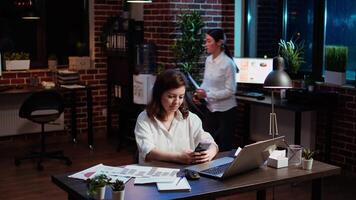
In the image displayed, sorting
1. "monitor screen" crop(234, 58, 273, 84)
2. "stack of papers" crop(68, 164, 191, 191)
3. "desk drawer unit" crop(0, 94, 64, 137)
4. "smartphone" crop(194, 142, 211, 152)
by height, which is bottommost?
→ "desk drawer unit" crop(0, 94, 64, 137)

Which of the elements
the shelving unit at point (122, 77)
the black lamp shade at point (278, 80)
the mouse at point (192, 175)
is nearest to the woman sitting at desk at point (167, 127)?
the mouse at point (192, 175)

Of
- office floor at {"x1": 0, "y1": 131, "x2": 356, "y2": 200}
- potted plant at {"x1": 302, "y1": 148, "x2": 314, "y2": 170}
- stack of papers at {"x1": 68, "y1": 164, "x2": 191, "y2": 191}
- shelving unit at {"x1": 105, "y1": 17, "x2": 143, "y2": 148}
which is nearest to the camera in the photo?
stack of papers at {"x1": 68, "y1": 164, "x2": 191, "y2": 191}

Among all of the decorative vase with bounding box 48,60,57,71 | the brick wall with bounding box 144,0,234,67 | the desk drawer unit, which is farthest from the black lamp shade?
the decorative vase with bounding box 48,60,57,71

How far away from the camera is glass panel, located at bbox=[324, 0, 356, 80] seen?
5.27 meters

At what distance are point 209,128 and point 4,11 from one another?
3.12m

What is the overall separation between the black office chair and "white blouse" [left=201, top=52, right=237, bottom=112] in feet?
5.70

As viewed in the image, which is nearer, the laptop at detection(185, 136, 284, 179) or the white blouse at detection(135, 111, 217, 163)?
the laptop at detection(185, 136, 284, 179)

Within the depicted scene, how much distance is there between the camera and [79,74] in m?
6.93

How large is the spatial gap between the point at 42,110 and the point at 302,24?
2.99m

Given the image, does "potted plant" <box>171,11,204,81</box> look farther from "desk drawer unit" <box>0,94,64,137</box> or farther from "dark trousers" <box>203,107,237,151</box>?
"desk drawer unit" <box>0,94,64,137</box>

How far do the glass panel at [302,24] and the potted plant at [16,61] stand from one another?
316cm

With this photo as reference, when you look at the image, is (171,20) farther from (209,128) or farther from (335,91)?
(335,91)

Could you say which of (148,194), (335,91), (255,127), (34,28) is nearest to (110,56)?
(34,28)

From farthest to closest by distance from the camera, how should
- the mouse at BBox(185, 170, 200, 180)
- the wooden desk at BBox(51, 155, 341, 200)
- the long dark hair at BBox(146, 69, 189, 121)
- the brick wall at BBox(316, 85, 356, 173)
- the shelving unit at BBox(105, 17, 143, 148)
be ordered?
the shelving unit at BBox(105, 17, 143, 148) → the brick wall at BBox(316, 85, 356, 173) → the long dark hair at BBox(146, 69, 189, 121) → the mouse at BBox(185, 170, 200, 180) → the wooden desk at BBox(51, 155, 341, 200)
